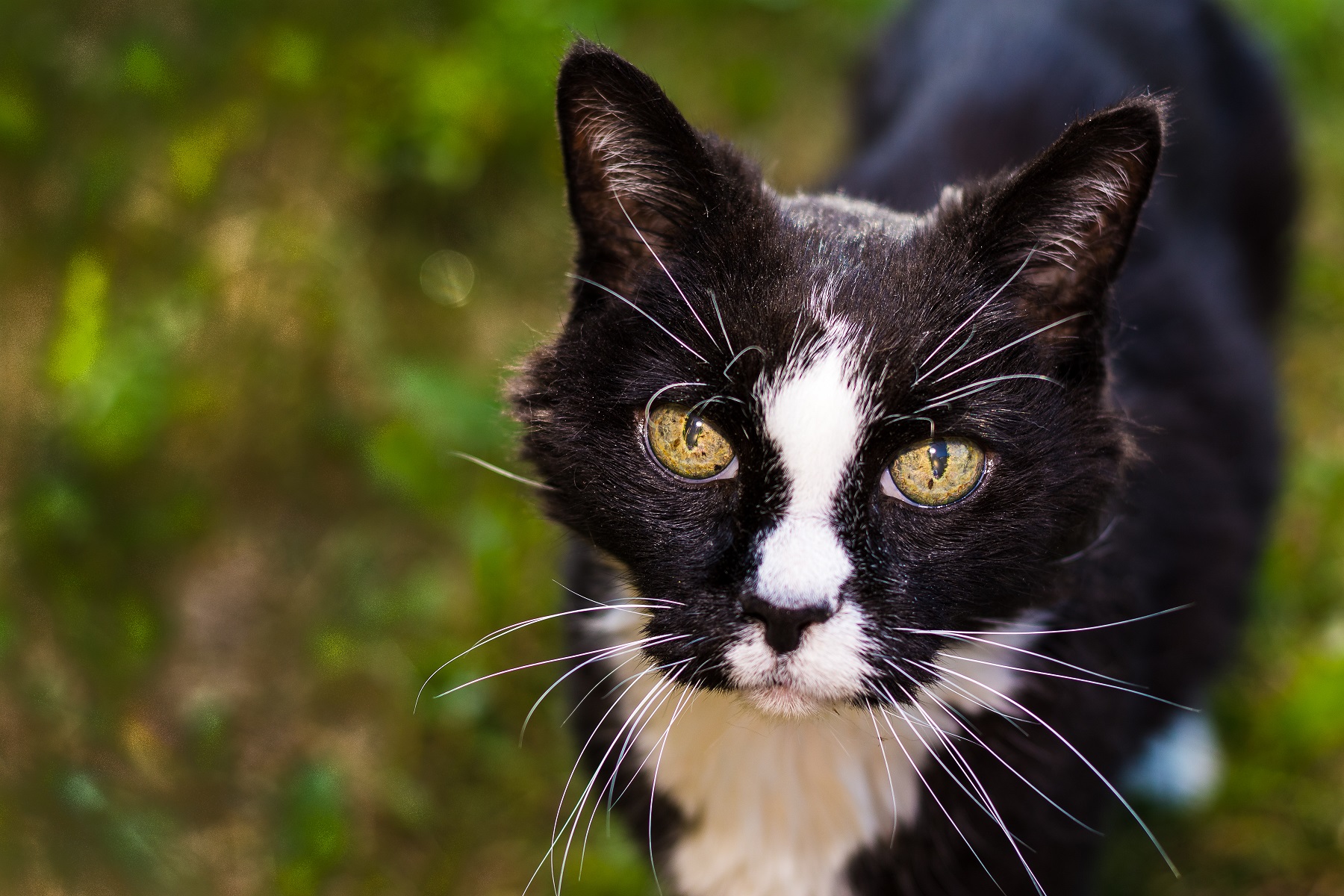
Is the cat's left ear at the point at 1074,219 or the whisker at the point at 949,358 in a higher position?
the cat's left ear at the point at 1074,219

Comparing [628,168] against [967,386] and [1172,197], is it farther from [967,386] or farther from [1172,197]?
[1172,197]

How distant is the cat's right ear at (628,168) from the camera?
60.9 inches

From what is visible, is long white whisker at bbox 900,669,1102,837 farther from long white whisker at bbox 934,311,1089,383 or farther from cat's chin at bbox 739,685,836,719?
long white whisker at bbox 934,311,1089,383

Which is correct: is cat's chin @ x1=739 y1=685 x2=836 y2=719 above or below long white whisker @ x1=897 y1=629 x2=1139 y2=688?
below

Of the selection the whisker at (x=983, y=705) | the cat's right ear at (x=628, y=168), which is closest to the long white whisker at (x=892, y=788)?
the whisker at (x=983, y=705)

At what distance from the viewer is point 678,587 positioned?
151 centimetres

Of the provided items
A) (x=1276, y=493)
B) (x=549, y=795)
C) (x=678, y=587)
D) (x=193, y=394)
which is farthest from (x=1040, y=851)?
(x=193, y=394)

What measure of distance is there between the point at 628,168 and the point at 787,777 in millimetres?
967

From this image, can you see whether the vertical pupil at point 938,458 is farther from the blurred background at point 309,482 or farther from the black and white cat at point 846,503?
the blurred background at point 309,482

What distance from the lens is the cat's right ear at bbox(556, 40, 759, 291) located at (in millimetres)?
1548

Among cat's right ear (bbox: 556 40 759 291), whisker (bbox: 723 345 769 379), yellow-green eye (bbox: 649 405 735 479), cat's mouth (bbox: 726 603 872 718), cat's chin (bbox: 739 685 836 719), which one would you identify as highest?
cat's right ear (bbox: 556 40 759 291)

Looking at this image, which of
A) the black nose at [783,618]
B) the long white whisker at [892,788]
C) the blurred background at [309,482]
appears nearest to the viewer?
the black nose at [783,618]

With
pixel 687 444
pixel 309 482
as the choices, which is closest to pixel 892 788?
pixel 687 444

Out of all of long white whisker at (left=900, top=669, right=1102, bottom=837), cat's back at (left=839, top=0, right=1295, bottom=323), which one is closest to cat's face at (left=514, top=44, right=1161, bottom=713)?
long white whisker at (left=900, top=669, right=1102, bottom=837)
